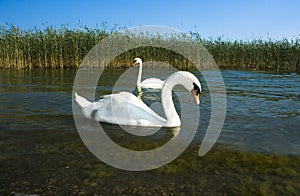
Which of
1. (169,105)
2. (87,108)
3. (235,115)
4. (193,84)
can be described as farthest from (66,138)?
(235,115)

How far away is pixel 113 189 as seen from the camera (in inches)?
112

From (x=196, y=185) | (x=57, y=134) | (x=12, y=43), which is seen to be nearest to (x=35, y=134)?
(x=57, y=134)

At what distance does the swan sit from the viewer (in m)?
4.75

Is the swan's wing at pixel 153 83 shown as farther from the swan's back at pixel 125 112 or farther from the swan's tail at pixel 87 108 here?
the swan's back at pixel 125 112

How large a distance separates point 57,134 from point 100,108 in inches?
36.9

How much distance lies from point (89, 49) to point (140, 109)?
1651cm

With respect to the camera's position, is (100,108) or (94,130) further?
(100,108)

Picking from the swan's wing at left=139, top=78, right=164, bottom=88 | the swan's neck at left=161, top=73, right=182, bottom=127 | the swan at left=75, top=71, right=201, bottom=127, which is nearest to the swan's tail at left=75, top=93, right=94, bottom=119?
the swan at left=75, top=71, right=201, bottom=127

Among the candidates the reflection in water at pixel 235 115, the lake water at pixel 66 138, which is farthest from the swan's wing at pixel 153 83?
the lake water at pixel 66 138

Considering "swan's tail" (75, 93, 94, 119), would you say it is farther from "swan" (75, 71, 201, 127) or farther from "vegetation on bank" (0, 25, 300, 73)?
"vegetation on bank" (0, 25, 300, 73)

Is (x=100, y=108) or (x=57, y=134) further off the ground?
(x=100, y=108)

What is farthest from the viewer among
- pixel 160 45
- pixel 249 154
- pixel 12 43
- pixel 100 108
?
pixel 160 45

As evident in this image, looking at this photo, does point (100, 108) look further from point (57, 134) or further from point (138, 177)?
point (138, 177)

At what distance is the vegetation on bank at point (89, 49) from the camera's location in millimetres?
18656
